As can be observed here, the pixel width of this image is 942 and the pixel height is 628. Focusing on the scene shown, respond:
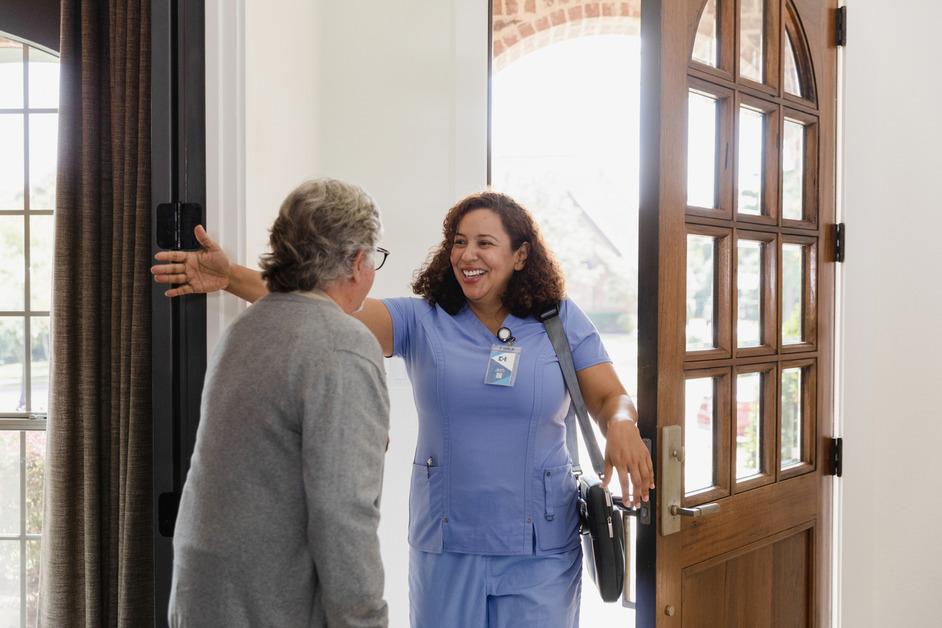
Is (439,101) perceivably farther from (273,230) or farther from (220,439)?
(220,439)

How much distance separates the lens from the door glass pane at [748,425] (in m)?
2.12

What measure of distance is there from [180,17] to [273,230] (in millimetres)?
675

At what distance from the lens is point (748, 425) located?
216 centimetres

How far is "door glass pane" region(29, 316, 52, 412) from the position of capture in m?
1.90

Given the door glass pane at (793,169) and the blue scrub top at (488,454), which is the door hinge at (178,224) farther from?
the door glass pane at (793,169)

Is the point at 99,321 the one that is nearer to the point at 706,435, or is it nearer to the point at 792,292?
the point at 706,435

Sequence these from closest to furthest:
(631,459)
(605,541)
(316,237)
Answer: (316,237) < (631,459) < (605,541)

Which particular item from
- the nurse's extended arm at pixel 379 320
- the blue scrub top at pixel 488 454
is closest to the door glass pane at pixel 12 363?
the nurse's extended arm at pixel 379 320

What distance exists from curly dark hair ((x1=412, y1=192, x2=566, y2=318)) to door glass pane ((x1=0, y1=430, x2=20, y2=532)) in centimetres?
101

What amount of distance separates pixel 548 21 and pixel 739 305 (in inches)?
137

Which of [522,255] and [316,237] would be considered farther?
[522,255]

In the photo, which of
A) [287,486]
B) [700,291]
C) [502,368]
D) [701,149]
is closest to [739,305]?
[700,291]

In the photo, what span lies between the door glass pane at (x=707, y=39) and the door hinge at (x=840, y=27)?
0.64 metres

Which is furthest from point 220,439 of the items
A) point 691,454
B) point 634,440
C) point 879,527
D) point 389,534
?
point 879,527
